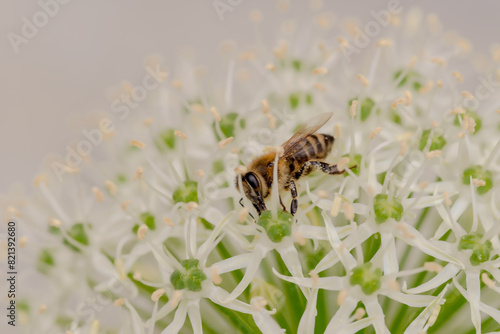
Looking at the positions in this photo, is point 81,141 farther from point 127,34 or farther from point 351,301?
point 351,301

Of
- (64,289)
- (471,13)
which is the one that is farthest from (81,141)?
(471,13)

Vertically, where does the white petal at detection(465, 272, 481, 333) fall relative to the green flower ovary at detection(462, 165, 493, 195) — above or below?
below

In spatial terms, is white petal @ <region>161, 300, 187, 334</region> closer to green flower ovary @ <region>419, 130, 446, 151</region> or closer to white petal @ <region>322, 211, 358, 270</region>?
white petal @ <region>322, 211, 358, 270</region>

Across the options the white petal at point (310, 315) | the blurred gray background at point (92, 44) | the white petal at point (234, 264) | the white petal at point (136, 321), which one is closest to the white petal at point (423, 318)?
the white petal at point (310, 315)

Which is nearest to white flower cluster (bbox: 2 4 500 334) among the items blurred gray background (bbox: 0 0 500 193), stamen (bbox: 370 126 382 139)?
stamen (bbox: 370 126 382 139)

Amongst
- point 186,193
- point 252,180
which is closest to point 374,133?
point 252,180

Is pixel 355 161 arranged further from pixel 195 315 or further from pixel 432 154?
pixel 195 315
